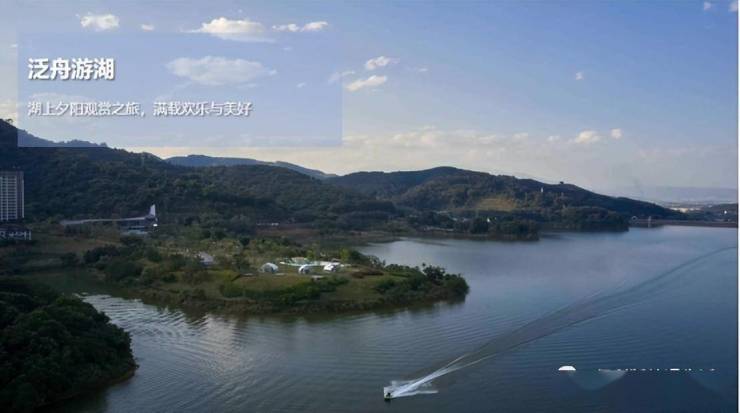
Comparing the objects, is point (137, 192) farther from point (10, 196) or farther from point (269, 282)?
point (269, 282)

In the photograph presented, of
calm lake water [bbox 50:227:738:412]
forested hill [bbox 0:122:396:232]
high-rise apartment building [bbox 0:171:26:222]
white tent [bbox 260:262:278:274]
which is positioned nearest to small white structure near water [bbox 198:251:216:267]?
white tent [bbox 260:262:278:274]

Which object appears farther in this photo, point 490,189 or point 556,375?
point 490,189

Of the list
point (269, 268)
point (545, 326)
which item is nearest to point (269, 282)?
point (269, 268)

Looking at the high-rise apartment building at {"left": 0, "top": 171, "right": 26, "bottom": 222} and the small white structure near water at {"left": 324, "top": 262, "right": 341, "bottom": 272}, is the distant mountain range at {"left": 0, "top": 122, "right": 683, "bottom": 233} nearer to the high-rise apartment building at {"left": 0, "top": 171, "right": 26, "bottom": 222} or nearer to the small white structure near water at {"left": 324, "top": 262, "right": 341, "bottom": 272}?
the high-rise apartment building at {"left": 0, "top": 171, "right": 26, "bottom": 222}

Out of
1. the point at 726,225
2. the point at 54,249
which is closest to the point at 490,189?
the point at 726,225

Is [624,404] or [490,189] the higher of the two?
[490,189]

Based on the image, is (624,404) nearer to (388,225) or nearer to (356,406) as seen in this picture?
(356,406)

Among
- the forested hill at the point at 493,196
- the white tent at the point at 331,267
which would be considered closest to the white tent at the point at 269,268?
the white tent at the point at 331,267
